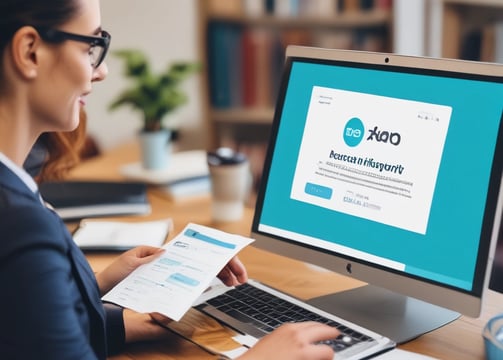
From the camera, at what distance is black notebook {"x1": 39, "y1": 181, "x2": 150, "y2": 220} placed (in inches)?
74.7

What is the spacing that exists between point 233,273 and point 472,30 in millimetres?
1916

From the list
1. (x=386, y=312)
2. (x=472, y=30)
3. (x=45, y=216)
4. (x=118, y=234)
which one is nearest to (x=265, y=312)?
(x=386, y=312)

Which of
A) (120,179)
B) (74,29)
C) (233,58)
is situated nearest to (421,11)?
(233,58)

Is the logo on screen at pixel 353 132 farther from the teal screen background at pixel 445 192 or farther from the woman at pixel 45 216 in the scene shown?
the woman at pixel 45 216

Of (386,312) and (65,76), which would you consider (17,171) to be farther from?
(386,312)

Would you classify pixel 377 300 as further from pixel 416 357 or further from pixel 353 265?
pixel 416 357

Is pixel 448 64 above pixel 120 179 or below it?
above

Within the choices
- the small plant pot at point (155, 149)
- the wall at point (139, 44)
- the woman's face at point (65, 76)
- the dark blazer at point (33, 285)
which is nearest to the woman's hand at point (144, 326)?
the dark blazer at point (33, 285)

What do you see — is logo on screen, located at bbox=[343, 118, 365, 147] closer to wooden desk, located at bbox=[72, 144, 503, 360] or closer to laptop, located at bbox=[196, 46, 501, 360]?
laptop, located at bbox=[196, 46, 501, 360]

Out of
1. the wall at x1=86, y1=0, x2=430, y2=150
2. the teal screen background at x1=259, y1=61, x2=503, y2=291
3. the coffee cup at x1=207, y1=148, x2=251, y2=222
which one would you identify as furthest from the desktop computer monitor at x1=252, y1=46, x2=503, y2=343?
the wall at x1=86, y1=0, x2=430, y2=150

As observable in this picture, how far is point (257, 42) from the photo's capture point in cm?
321

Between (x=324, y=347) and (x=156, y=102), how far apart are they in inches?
47.1

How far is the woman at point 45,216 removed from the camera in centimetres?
95

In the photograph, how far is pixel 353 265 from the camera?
1.30 m
